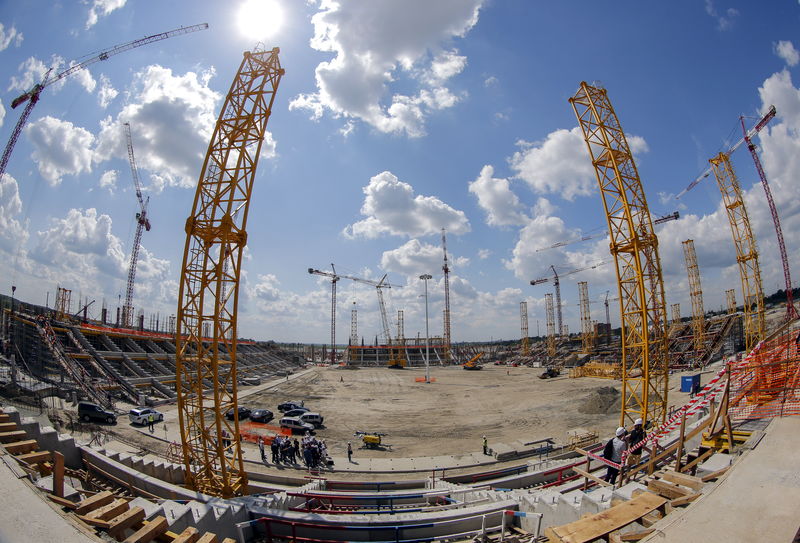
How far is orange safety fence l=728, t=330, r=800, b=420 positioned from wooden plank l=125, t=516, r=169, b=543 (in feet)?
41.7

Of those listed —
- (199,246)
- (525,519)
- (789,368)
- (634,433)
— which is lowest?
(525,519)

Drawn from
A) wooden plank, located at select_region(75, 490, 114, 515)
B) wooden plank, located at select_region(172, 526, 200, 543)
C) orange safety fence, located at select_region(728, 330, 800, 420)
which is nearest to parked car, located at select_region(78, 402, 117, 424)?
wooden plank, located at select_region(75, 490, 114, 515)

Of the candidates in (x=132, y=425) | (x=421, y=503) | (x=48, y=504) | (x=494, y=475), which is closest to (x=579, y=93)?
(x=494, y=475)

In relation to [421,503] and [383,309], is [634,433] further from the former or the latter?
[383,309]

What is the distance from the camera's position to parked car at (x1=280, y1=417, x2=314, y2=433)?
2629cm

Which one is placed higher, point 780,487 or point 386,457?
point 780,487

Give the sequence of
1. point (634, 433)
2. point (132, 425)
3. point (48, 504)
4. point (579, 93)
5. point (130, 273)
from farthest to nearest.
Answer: point (130, 273) → point (132, 425) → point (579, 93) → point (634, 433) → point (48, 504)

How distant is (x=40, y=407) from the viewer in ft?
68.6

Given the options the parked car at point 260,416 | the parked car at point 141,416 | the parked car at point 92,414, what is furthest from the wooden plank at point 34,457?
the parked car at point 260,416

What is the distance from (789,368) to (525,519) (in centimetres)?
1014

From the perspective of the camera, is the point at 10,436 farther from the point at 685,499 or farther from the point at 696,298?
the point at 696,298

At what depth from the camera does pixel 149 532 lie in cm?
553

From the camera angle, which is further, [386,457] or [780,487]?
[386,457]

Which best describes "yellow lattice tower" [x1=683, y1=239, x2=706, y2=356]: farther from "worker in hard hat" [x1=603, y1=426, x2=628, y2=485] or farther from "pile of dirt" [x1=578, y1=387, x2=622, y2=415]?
"worker in hard hat" [x1=603, y1=426, x2=628, y2=485]
